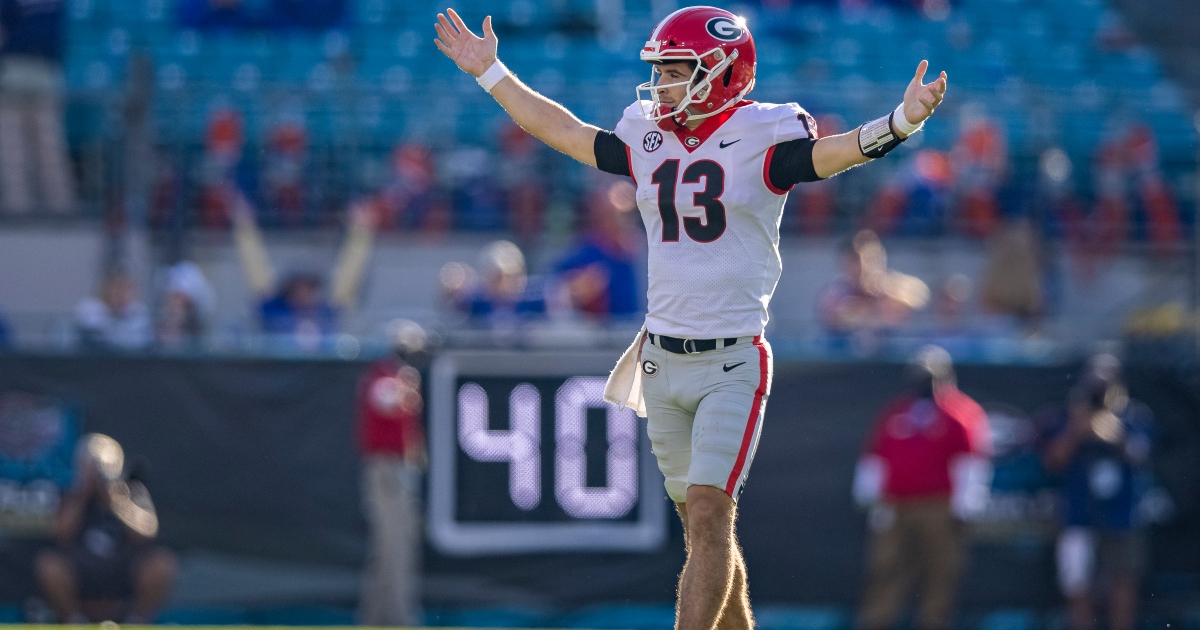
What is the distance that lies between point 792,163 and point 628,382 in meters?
0.98

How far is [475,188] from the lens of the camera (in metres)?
11.5

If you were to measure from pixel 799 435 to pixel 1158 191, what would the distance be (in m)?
4.36

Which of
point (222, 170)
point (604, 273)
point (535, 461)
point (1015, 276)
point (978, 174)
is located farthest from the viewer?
point (978, 174)

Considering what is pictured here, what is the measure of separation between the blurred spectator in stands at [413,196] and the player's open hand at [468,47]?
6.20m

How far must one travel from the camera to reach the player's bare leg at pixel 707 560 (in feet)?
14.3

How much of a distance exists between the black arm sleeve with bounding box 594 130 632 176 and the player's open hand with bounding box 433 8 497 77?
510mm

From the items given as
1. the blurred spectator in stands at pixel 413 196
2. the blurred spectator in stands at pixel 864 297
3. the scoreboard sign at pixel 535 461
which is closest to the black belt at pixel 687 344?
the scoreboard sign at pixel 535 461

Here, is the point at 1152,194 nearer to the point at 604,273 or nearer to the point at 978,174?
the point at 978,174

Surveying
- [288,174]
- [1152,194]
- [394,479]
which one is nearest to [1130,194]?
[1152,194]

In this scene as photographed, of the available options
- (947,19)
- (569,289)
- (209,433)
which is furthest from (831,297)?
(947,19)

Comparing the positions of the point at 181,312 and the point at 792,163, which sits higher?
the point at 792,163

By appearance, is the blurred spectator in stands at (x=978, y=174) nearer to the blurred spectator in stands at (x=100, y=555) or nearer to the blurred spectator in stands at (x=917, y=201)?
the blurred spectator in stands at (x=917, y=201)

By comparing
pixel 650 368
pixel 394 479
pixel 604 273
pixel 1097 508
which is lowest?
pixel 1097 508

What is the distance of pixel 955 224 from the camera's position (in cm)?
1151
